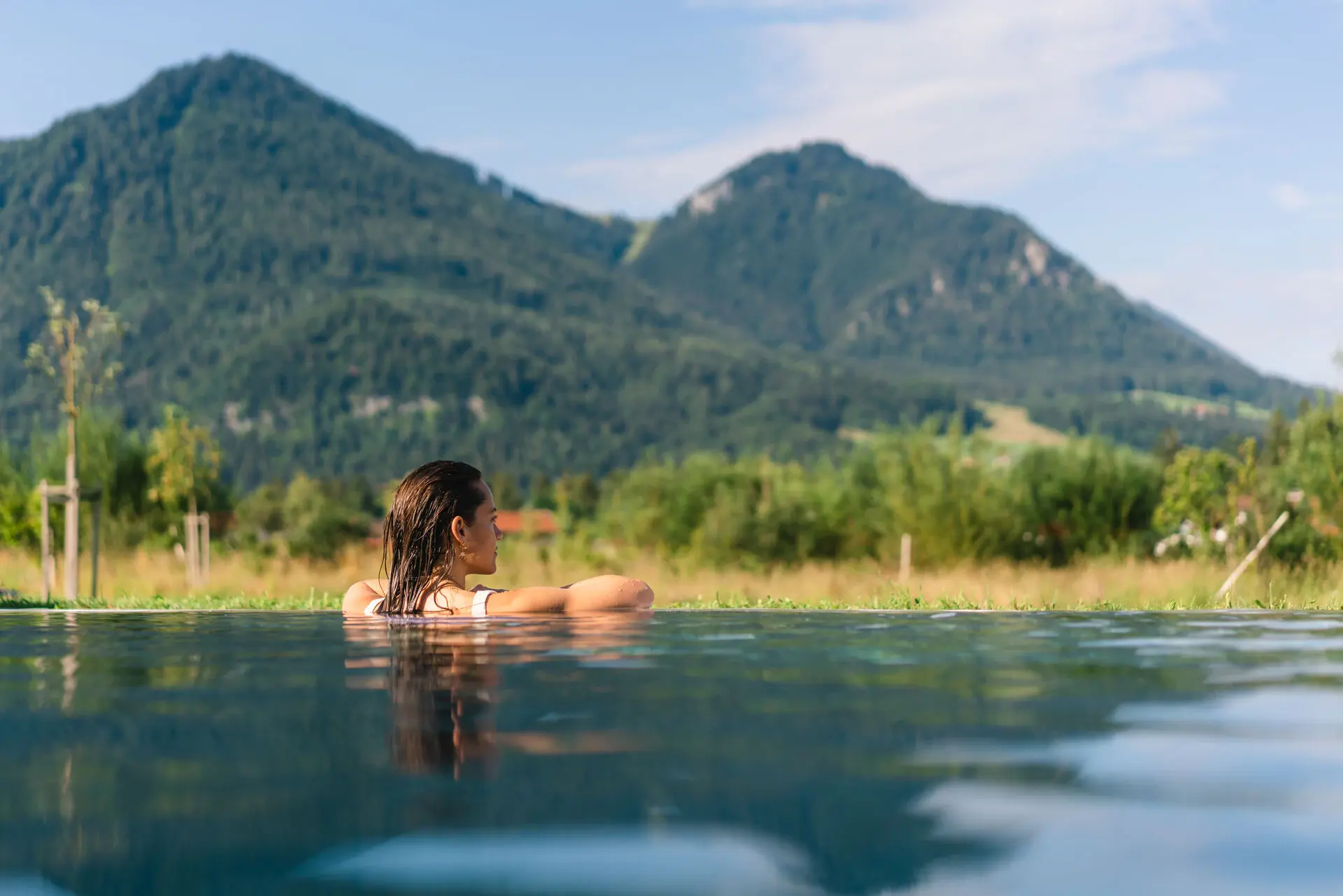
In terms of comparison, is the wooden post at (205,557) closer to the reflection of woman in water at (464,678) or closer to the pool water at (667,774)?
the reflection of woman in water at (464,678)

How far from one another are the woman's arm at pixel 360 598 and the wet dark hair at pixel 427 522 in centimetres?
82

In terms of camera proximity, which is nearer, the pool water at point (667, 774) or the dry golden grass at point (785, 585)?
the pool water at point (667, 774)

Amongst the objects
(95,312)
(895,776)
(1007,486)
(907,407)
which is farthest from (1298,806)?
(907,407)

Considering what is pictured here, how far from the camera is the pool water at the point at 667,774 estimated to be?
7.75 feet

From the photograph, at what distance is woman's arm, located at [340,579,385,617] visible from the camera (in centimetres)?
707

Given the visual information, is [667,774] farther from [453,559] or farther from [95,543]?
[95,543]

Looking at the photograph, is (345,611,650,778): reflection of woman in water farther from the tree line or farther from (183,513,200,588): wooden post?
the tree line

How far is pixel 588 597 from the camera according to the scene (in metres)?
6.63

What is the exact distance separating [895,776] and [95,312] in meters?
16.5

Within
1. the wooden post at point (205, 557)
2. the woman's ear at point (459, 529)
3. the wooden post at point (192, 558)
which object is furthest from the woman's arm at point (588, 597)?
the wooden post at point (205, 557)

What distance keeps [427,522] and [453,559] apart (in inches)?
10.2

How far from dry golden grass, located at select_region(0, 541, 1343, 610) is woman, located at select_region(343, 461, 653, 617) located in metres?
4.79

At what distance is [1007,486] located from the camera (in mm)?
24219

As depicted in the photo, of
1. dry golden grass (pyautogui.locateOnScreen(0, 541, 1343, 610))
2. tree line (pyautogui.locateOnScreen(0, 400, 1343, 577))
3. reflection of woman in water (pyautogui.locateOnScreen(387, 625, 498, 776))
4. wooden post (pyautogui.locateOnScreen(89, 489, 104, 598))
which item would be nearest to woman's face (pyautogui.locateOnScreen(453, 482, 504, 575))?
reflection of woman in water (pyautogui.locateOnScreen(387, 625, 498, 776))
